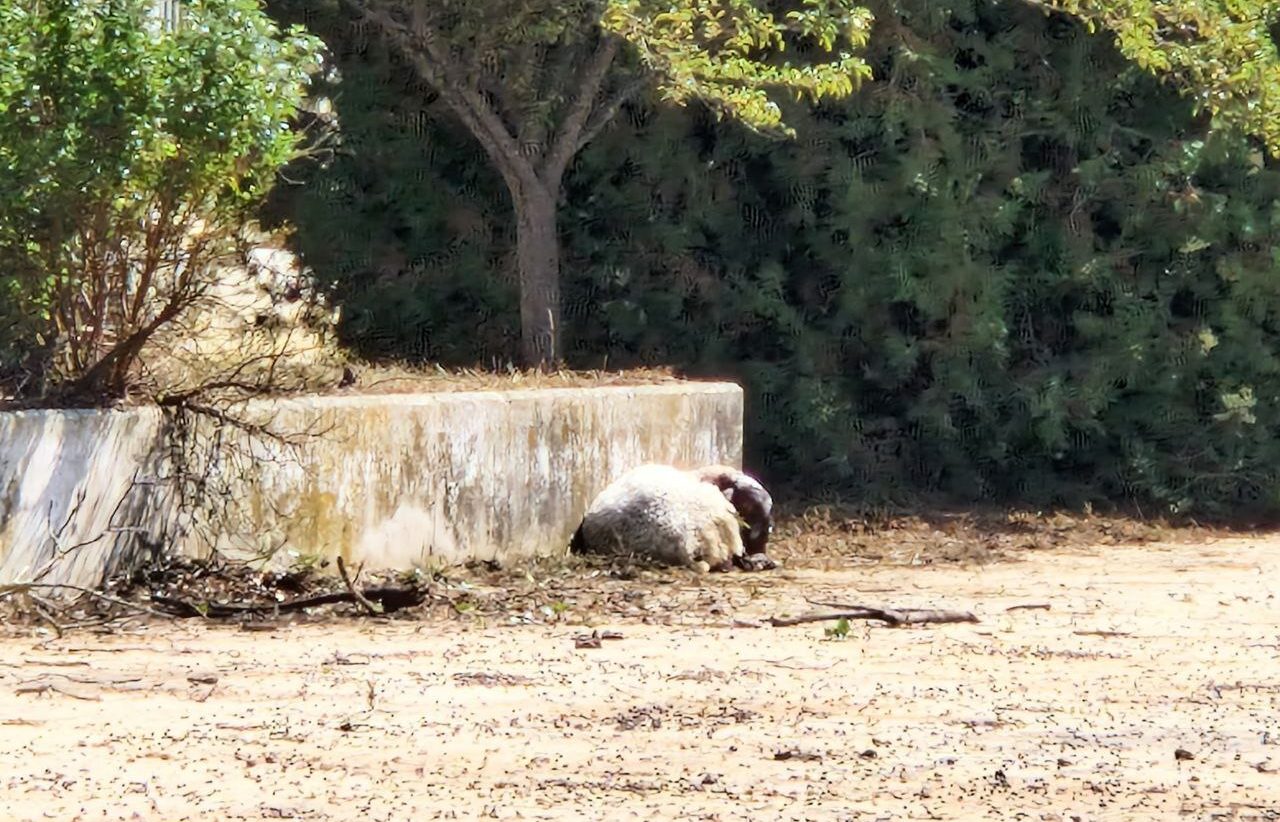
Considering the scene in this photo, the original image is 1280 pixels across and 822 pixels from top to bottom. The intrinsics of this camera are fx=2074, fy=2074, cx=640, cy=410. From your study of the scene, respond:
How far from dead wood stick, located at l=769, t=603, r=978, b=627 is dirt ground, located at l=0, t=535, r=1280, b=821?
12 cm

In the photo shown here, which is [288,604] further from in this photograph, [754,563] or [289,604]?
[754,563]

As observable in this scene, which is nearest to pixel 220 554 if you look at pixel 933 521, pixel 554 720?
pixel 554 720

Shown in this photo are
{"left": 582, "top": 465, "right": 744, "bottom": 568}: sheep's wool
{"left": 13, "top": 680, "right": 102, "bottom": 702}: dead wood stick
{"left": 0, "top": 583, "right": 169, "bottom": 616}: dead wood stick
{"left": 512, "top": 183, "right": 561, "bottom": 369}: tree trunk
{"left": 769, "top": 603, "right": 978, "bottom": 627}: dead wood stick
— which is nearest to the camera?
{"left": 13, "top": 680, "right": 102, "bottom": 702}: dead wood stick

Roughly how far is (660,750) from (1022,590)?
4764 millimetres

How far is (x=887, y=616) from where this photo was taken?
9094 millimetres

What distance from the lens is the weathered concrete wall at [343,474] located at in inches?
345

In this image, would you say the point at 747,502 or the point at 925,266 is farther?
the point at 925,266

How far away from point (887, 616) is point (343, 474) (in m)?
2.71

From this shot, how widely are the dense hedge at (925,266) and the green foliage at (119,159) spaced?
15.6ft

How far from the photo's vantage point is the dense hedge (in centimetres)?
1371

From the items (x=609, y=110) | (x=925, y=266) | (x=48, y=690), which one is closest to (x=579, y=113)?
(x=609, y=110)

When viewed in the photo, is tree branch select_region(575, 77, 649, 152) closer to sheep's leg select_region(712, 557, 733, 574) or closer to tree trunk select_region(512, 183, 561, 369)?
tree trunk select_region(512, 183, 561, 369)

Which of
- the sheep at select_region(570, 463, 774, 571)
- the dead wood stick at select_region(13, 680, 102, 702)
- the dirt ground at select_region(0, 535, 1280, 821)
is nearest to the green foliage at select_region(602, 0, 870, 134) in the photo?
the sheep at select_region(570, 463, 774, 571)

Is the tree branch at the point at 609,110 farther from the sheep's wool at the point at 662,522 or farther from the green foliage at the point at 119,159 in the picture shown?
the green foliage at the point at 119,159
